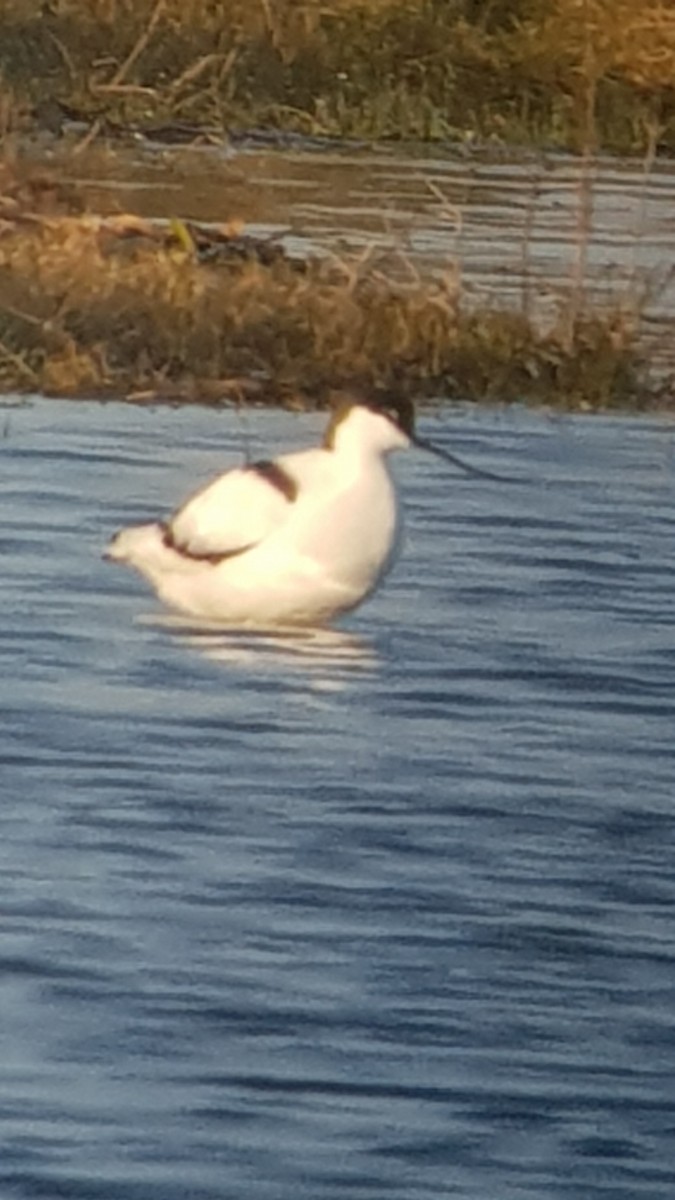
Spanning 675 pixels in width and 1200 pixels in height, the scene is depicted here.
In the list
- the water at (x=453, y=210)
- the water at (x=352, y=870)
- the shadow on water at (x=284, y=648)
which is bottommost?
the water at (x=352, y=870)

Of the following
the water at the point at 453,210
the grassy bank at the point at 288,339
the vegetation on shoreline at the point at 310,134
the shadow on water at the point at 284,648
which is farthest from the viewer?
the water at the point at 453,210

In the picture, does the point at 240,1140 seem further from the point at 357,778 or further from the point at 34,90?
the point at 34,90

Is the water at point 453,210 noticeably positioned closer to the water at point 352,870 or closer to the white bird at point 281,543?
the water at point 352,870

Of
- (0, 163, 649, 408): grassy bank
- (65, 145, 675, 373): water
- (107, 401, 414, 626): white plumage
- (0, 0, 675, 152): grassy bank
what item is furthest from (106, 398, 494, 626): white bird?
(0, 0, 675, 152): grassy bank

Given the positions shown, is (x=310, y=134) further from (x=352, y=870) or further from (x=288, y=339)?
(x=352, y=870)

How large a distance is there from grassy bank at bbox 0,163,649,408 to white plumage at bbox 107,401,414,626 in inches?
92.5

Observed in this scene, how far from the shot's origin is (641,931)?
6.93m

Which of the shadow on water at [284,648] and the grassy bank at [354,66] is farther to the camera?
the grassy bank at [354,66]

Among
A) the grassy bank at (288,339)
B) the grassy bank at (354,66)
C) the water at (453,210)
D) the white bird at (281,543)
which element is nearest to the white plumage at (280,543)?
the white bird at (281,543)

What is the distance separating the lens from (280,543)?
345 inches

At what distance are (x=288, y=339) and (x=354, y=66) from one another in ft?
21.8

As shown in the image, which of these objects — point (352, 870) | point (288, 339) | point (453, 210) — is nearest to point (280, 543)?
point (352, 870)

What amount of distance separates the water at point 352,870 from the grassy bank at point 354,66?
6.69 metres

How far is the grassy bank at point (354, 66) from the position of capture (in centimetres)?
1684
